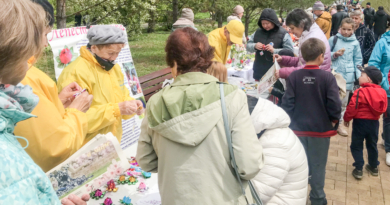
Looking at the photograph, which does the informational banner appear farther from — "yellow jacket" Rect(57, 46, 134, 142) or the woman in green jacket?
the woman in green jacket

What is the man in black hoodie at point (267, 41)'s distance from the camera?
462 cm

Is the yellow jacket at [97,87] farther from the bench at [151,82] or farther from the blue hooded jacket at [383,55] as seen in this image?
the blue hooded jacket at [383,55]

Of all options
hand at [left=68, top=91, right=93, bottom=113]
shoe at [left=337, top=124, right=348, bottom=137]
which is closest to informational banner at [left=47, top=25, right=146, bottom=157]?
hand at [left=68, top=91, right=93, bottom=113]

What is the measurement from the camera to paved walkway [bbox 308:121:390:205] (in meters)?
3.25

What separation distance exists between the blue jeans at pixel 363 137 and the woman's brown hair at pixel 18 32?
3510 mm

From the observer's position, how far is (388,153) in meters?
4.00

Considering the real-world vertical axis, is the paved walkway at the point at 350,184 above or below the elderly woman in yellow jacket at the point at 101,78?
below

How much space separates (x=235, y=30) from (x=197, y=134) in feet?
10.5

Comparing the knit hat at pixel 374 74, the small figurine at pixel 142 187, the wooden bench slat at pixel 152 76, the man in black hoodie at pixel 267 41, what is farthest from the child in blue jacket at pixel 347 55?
the small figurine at pixel 142 187

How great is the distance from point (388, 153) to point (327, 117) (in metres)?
1.80

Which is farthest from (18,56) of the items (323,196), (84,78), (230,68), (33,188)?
(230,68)

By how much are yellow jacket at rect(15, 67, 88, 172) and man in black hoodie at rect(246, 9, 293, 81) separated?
11.4 feet

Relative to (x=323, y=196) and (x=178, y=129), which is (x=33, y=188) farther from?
(x=323, y=196)

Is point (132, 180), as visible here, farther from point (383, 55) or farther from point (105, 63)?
point (383, 55)
